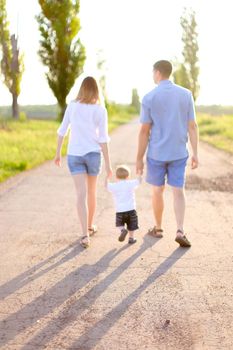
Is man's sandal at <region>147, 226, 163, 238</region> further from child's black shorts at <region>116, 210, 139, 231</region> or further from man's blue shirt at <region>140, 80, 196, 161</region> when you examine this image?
man's blue shirt at <region>140, 80, 196, 161</region>

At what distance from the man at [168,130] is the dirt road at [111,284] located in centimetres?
74

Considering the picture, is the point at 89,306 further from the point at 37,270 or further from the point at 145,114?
the point at 145,114

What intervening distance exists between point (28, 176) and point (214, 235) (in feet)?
21.6

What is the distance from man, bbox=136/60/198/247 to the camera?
6.17 m

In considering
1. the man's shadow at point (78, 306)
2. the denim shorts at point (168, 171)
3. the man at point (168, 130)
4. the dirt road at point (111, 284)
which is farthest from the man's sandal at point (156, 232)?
the man's shadow at point (78, 306)

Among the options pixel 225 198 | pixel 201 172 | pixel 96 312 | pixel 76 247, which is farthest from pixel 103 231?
pixel 201 172

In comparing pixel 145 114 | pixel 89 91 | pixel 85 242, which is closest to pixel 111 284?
pixel 85 242

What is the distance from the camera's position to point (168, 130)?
6.20m

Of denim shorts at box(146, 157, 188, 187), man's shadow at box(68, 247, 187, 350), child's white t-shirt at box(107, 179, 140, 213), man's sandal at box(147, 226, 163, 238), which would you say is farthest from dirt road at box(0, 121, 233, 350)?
denim shorts at box(146, 157, 188, 187)

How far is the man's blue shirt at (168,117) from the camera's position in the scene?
616 centimetres

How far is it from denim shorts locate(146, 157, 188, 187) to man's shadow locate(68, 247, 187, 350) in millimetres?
1102

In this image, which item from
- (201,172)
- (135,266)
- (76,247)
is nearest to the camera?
(135,266)

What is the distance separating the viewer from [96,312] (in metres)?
4.24

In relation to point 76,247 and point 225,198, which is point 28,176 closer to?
point 225,198
